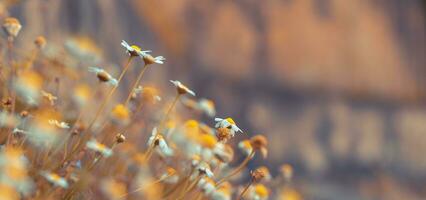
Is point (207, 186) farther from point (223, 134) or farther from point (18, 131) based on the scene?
point (18, 131)

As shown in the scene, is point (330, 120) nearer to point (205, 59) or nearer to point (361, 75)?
point (361, 75)

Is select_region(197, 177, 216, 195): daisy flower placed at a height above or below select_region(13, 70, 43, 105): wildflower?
below

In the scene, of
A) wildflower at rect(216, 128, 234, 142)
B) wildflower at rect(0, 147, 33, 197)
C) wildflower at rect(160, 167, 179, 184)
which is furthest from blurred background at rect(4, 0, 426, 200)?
wildflower at rect(0, 147, 33, 197)

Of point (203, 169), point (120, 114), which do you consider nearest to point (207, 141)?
point (203, 169)

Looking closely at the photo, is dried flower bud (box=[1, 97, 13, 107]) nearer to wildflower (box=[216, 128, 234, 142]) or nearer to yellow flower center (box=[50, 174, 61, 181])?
yellow flower center (box=[50, 174, 61, 181])

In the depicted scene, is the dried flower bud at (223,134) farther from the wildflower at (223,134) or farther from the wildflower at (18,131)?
the wildflower at (18,131)

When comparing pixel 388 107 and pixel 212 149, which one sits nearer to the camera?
pixel 212 149

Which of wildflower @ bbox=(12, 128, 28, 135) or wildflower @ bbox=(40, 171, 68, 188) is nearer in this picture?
wildflower @ bbox=(40, 171, 68, 188)

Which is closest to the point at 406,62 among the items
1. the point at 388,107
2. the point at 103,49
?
the point at 388,107
